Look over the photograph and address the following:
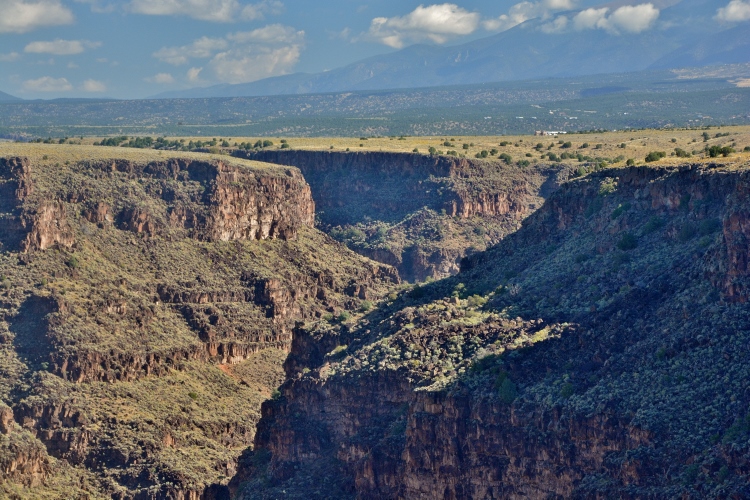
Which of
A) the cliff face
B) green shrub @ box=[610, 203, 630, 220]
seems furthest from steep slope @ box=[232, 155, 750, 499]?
the cliff face

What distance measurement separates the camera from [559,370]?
81.8 meters

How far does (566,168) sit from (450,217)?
1253cm

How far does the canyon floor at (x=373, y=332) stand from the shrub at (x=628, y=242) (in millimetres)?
98

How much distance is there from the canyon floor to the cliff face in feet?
1.42

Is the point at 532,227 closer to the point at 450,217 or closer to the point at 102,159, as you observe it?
the point at 102,159

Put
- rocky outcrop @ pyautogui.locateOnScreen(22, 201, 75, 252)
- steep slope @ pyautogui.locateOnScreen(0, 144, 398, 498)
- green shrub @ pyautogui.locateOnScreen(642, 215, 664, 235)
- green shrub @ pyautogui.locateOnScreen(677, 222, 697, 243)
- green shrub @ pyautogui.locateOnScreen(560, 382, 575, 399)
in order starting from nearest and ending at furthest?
green shrub @ pyautogui.locateOnScreen(560, 382, 575, 399), green shrub @ pyautogui.locateOnScreen(677, 222, 697, 243), green shrub @ pyautogui.locateOnScreen(642, 215, 664, 235), steep slope @ pyautogui.locateOnScreen(0, 144, 398, 498), rocky outcrop @ pyautogui.locateOnScreen(22, 201, 75, 252)

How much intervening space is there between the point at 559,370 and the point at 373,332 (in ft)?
55.0

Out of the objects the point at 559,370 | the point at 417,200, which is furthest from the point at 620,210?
the point at 417,200

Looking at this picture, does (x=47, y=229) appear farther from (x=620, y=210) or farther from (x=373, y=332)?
(x=620, y=210)

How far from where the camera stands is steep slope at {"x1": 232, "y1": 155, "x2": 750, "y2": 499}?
74.2 meters

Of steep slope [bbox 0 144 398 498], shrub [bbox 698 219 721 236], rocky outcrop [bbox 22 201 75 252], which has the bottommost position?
steep slope [bbox 0 144 398 498]

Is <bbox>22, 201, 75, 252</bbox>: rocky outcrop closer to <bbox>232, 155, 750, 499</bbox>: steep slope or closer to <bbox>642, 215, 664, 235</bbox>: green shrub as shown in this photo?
<bbox>232, 155, 750, 499</bbox>: steep slope

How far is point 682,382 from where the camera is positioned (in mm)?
75875

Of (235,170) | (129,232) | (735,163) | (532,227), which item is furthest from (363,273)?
(735,163)
